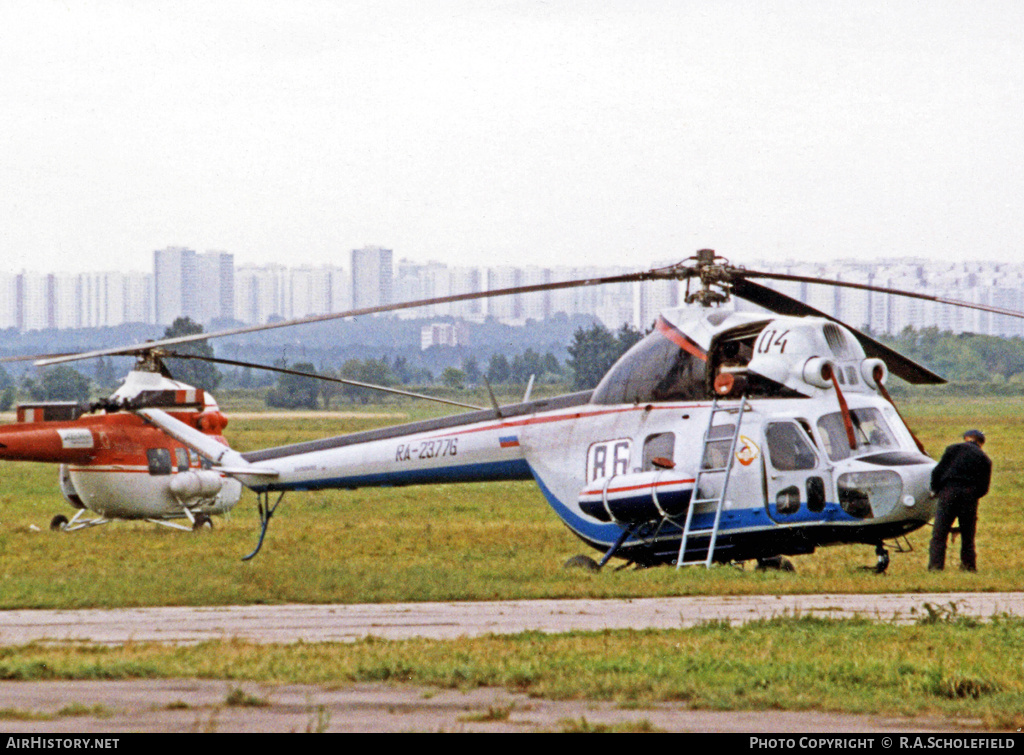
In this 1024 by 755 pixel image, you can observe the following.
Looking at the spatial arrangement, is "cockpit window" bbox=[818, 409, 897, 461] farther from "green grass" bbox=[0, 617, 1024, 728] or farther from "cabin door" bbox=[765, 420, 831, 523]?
"green grass" bbox=[0, 617, 1024, 728]

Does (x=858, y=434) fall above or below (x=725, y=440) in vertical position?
above

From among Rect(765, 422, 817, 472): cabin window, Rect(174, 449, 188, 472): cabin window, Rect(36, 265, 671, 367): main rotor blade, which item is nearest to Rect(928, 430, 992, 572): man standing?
Rect(765, 422, 817, 472): cabin window

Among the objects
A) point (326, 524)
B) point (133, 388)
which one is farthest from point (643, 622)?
point (326, 524)

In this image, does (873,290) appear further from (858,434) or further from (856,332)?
(856,332)

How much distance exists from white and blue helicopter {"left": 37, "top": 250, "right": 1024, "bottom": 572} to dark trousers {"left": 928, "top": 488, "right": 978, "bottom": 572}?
0.18 m

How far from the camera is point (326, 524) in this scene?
27719 millimetres

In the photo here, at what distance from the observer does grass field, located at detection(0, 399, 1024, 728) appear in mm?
8789

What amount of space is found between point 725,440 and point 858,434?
1.40 metres

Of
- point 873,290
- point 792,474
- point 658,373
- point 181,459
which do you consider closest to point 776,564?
point 792,474

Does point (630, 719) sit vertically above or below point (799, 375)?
below

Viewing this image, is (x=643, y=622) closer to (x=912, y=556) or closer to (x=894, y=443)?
(x=894, y=443)

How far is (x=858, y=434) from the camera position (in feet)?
50.8

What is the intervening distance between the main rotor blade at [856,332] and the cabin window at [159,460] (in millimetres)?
12949

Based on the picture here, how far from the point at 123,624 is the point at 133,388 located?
10433mm
